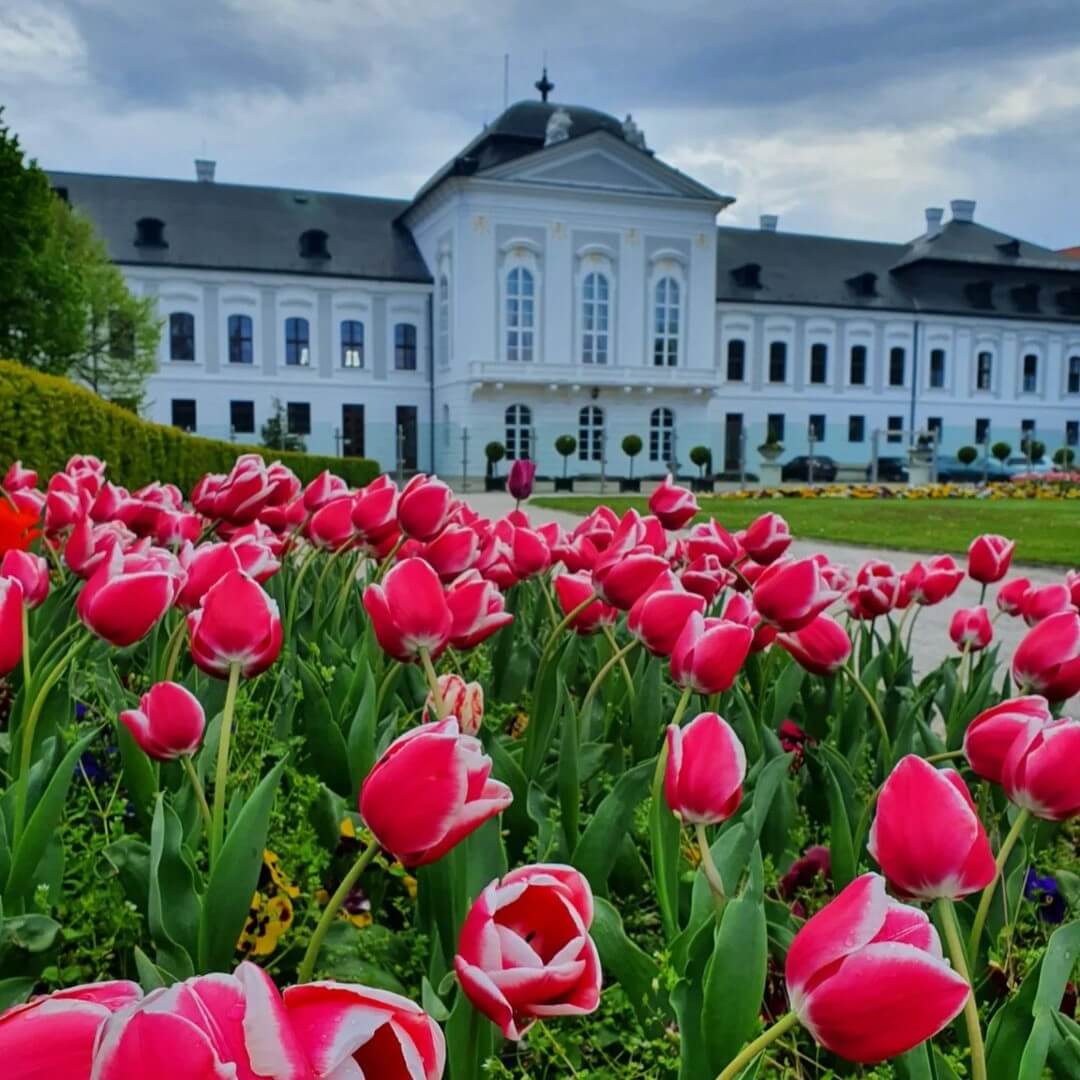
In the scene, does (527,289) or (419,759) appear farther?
(527,289)

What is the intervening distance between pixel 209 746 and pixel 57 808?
0.35 metres

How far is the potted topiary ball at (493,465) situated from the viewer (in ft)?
91.4

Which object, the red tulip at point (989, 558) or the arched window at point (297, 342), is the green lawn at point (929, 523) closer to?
the red tulip at point (989, 558)

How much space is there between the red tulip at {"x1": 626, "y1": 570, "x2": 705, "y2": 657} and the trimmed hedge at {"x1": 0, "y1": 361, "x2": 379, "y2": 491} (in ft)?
15.5

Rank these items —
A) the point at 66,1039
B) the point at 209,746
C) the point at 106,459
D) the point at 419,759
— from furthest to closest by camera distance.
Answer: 1. the point at 106,459
2. the point at 209,746
3. the point at 419,759
4. the point at 66,1039

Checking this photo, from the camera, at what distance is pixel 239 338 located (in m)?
31.0

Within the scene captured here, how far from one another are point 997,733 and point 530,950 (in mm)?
549

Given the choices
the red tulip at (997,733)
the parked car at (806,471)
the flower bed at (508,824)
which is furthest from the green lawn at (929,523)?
the parked car at (806,471)

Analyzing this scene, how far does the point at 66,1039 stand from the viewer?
371mm

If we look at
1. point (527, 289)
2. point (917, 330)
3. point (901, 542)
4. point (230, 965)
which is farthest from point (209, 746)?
point (917, 330)

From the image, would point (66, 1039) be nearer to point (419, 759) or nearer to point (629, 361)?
point (419, 759)

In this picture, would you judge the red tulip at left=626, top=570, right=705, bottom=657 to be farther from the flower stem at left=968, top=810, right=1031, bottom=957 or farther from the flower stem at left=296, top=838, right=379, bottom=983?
the flower stem at left=296, top=838, right=379, bottom=983

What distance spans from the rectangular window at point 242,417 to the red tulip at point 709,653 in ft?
102

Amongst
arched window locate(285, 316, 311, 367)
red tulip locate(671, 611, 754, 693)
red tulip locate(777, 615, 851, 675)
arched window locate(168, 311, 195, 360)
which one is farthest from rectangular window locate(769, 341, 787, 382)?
red tulip locate(671, 611, 754, 693)
